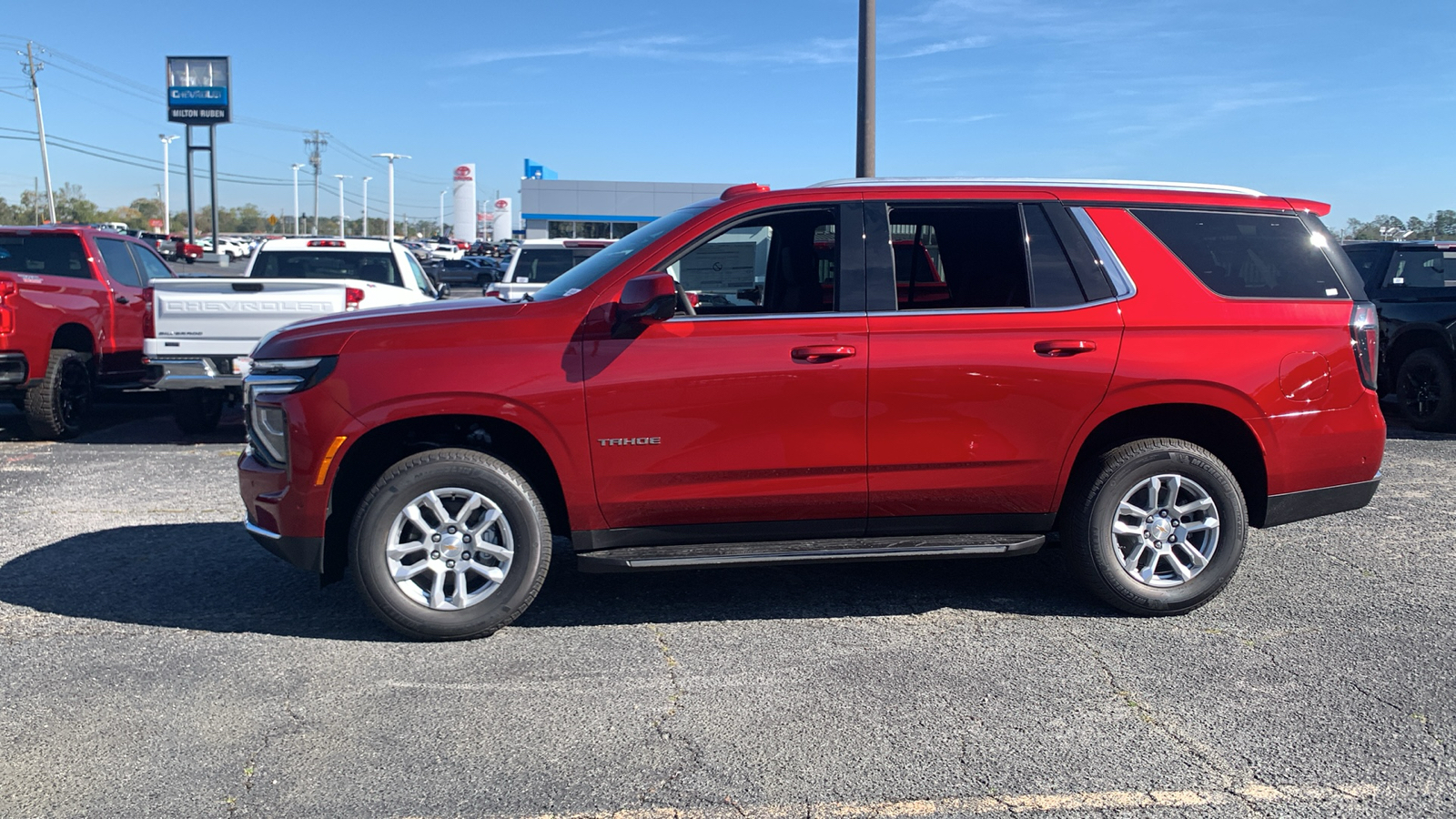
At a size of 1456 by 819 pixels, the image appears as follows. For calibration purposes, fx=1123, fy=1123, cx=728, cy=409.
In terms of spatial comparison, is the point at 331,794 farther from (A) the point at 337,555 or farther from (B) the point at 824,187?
(B) the point at 824,187

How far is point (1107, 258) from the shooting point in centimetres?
498

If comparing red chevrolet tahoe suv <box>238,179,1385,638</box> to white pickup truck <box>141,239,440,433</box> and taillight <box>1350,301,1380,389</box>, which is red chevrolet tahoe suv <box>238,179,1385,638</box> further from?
white pickup truck <box>141,239,440,433</box>

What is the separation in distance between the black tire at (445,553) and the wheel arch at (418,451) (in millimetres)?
164

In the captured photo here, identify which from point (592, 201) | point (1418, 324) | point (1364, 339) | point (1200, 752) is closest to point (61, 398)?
point (1200, 752)

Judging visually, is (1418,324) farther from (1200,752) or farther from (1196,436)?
(1200,752)

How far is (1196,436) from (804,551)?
1.98m

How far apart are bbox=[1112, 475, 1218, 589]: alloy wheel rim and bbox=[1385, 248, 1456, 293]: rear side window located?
291 inches

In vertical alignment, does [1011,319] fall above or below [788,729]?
above

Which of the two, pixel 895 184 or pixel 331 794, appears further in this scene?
pixel 895 184

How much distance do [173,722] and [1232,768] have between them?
351cm

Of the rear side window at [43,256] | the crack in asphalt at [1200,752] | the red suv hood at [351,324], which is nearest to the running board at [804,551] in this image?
the crack in asphalt at [1200,752]

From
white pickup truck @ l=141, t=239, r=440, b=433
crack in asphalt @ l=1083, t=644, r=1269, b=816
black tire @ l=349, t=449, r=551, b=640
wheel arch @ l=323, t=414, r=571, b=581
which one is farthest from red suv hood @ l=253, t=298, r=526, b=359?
white pickup truck @ l=141, t=239, r=440, b=433

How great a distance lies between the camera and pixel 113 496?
748 centimetres

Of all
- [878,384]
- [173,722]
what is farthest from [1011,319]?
[173,722]
